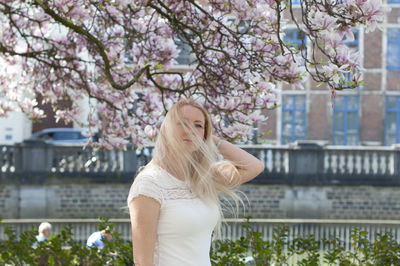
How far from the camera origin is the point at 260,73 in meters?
5.22

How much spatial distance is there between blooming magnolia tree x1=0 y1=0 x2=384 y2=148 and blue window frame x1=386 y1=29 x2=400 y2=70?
68.3 ft

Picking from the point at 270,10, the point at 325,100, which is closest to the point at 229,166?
the point at 270,10

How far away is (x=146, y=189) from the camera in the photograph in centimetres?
279

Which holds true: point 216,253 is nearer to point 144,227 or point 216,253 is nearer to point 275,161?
point 144,227

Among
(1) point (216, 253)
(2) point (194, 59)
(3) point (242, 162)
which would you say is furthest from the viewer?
(2) point (194, 59)

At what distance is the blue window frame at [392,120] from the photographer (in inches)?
1037

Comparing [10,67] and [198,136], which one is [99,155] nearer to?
[10,67]

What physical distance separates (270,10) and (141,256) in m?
2.49

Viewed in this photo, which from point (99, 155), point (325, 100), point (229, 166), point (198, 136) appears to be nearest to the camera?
point (198, 136)

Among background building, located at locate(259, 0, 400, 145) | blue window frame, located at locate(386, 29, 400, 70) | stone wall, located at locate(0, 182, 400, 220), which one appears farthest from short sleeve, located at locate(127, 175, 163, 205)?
blue window frame, located at locate(386, 29, 400, 70)

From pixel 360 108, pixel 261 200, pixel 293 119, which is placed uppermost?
pixel 360 108

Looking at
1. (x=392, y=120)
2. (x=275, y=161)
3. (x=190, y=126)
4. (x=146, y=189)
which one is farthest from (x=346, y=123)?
(x=146, y=189)

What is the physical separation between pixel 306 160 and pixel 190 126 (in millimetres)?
17292

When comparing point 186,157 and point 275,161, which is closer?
point 186,157
